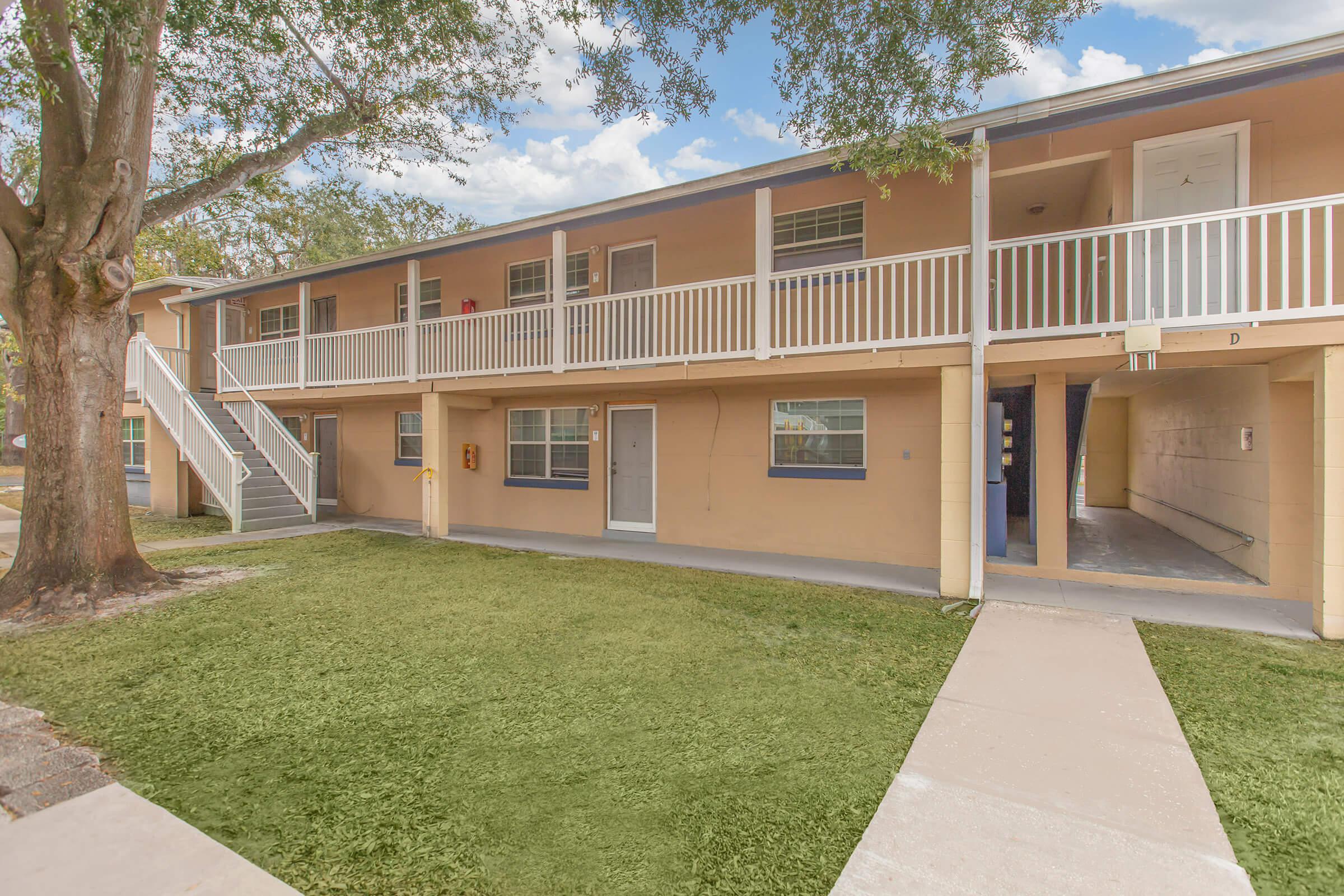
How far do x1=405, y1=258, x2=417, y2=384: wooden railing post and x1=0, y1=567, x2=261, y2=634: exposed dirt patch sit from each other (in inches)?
150

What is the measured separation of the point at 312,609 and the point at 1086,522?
1206 centimetres

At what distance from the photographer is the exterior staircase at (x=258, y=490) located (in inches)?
444

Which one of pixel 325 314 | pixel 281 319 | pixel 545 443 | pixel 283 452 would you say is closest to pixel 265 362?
pixel 325 314

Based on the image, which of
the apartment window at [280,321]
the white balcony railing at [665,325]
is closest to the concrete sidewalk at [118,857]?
the white balcony railing at [665,325]

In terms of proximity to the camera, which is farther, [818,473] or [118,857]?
[818,473]

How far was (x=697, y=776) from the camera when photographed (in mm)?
2965

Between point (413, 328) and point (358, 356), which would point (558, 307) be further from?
point (358, 356)

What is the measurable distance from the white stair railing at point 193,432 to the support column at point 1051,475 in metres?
11.9

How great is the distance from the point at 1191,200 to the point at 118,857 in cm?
959

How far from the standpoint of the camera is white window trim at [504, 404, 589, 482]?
10.5 m

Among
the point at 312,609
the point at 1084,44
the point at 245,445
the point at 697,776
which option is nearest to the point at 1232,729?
the point at 697,776

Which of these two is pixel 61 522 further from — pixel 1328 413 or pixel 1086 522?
pixel 1086 522

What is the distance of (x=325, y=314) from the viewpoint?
45.1 feet

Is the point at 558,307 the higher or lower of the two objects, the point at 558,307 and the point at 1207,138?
the lower
